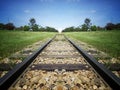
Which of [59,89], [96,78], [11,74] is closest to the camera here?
[59,89]

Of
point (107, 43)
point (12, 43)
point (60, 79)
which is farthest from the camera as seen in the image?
point (107, 43)

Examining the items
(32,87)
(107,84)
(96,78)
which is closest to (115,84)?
(107,84)

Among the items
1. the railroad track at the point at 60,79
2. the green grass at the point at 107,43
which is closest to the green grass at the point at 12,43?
the railroad track at the point at 60,79

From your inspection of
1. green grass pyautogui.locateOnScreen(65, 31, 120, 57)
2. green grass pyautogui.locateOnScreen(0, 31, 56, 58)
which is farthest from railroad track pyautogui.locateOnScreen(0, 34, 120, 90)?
green grass pyautogui.locateOnScreen(65, 31, 120, 57)

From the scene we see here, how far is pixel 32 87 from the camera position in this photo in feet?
7.49

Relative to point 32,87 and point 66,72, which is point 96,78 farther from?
point 32,87

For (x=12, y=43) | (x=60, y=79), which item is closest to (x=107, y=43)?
(x=12, y=43)

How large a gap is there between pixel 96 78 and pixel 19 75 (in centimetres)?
156

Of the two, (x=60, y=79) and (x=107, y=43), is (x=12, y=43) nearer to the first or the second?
(x=107, y=43)

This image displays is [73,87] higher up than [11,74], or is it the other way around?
[11,74]

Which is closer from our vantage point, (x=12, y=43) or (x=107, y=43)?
(x=12, y=43)

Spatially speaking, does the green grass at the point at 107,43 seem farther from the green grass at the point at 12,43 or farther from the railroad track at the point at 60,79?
the green grass at the point at 12,43

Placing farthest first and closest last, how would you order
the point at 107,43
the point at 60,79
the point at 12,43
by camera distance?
the point at 107,43 → the point at 12,43 → the point at 60,79

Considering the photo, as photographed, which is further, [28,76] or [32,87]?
[28,76]
